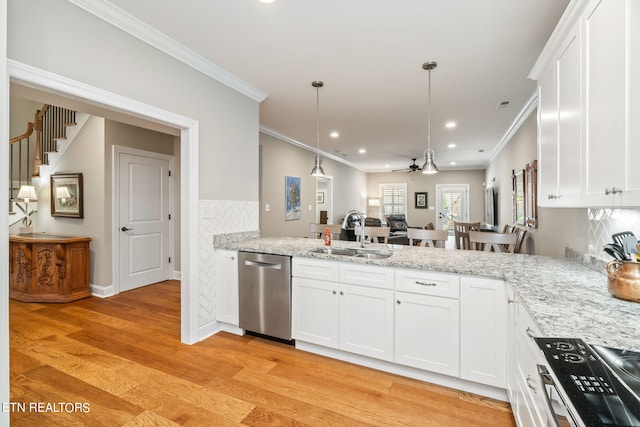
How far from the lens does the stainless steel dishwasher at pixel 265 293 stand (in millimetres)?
2646

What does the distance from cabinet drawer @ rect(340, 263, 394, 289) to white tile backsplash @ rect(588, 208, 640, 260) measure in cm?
136

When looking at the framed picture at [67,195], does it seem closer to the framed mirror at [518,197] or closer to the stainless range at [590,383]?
the stainless range at [590,383]

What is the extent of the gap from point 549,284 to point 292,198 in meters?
4.71

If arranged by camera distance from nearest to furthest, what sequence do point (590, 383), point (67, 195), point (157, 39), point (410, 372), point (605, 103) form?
point (590, 383) < point (605, 103) < point (410, 372) < point (157, 39) < point (67, 195)

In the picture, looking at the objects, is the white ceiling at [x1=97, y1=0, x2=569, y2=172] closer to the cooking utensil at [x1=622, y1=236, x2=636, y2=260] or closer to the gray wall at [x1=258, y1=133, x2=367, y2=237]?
the gray wall at [x1=258, y1=133, x2=367, y2=237]

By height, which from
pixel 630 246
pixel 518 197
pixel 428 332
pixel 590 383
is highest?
pixel 518 197

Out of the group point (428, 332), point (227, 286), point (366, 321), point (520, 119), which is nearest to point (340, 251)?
point (366, 321)

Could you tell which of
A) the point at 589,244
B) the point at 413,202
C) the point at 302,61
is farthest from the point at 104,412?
the point at 413,202

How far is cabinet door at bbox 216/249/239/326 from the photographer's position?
2.91 meters

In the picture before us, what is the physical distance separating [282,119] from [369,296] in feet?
10.2

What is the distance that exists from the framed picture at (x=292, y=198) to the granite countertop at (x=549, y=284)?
2.80 meters

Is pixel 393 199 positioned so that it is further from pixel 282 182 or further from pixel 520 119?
pixel 520 119

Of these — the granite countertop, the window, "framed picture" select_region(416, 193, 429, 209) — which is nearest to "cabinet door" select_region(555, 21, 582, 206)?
the granite countertop

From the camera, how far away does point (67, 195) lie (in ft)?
14.4
